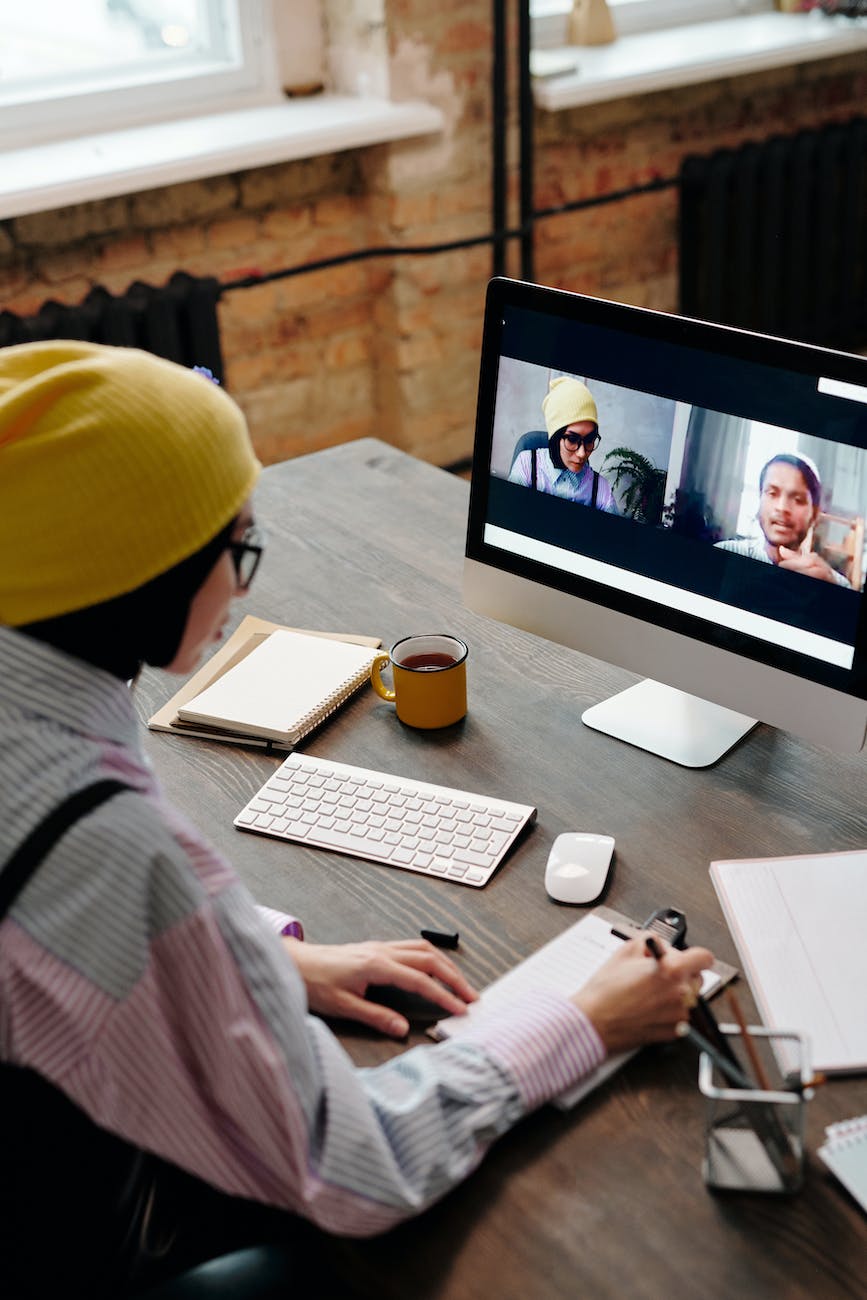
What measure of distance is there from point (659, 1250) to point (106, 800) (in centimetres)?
48

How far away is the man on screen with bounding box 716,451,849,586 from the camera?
1237 mm

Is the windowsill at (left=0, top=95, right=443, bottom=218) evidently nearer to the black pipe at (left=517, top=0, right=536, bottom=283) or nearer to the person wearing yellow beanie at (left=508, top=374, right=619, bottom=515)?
the black pipe at (left=517, top=0, right=536, bottom=283)

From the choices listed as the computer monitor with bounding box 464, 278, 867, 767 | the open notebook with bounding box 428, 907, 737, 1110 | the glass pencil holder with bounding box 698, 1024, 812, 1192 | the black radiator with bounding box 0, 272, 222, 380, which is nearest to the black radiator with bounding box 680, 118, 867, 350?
the black radiator with bounding box 0, 272, 222, 380

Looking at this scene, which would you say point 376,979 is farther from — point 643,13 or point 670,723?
point 643,13

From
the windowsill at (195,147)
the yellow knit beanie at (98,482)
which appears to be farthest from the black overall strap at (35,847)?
the windowsill at (195,147)

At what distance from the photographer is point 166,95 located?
10.2 ft

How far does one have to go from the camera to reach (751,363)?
4.13 feet

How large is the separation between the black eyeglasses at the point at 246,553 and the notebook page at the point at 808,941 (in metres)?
0.52

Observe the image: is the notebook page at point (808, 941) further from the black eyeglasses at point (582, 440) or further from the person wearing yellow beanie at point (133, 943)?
the black eyeglasses at point (582, 440)

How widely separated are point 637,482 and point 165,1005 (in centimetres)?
74

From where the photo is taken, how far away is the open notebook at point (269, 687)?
149 cm

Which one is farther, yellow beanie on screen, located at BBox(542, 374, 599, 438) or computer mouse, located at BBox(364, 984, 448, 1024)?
yellow beanie on screen, located at BBox(542, 374, 599, 438)

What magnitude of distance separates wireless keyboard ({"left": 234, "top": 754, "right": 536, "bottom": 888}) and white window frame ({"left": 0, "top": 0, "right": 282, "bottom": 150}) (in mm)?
2123

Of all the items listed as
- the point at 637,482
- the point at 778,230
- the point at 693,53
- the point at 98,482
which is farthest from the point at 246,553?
the point at 778,230
